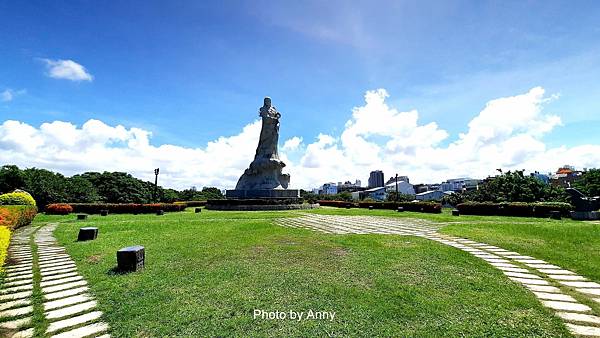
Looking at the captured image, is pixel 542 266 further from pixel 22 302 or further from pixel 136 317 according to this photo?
pixel 22 302

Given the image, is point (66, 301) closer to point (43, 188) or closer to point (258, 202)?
point (258, 202)

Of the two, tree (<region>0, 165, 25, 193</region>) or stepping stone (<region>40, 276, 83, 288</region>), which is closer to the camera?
stepping stone (<region>40, 276, 83, 288</region>)

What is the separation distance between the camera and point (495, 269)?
6691 mm

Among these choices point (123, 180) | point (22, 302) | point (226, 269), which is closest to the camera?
point (22, 302)

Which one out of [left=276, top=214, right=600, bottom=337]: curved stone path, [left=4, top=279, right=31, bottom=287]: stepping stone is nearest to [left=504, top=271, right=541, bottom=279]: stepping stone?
[left=276, top=214, right=600, bottom=337]: curved stone path

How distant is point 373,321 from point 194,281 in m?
3.34

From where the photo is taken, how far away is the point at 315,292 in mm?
5062

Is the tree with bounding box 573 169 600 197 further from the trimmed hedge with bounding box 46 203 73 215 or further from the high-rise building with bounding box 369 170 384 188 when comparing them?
the high-rise building with bounding box 369 170 384 188

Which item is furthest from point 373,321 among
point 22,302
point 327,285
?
point 22,302

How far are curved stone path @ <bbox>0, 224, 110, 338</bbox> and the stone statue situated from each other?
947 inches

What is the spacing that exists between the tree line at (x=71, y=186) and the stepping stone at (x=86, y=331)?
30415 millimetres

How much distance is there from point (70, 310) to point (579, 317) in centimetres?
710

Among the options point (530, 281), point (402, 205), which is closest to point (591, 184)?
point (402, 205)

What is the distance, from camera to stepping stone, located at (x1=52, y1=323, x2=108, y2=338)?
12.5ft
